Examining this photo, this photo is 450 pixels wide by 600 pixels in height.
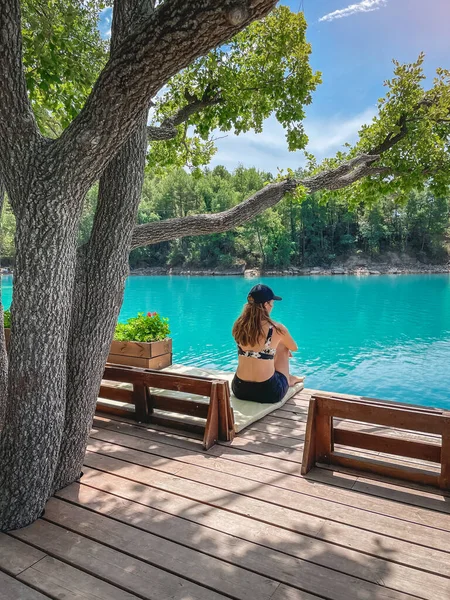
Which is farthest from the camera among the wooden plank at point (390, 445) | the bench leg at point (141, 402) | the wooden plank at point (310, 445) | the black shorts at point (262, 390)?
the black shorts at point (262, 390)

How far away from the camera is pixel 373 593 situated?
1.94 m

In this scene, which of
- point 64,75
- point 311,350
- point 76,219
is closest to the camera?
point 76,219

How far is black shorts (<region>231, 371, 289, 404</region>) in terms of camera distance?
4523 millimetres

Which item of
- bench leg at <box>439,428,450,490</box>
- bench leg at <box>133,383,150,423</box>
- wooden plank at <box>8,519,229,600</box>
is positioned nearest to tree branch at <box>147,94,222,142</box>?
bench leg at <box>133,383,150,423</box>

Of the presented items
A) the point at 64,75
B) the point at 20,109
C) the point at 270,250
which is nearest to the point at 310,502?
the point at 20,109

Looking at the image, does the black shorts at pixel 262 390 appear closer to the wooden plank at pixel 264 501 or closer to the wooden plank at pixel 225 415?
the wooden plank at pixel 225 415

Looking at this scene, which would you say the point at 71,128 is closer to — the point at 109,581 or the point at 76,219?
the point at 76,219

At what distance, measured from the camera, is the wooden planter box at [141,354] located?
6102 mm

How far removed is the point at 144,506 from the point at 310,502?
1107mm

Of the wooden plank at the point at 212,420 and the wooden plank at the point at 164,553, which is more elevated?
the wooden plank at the point at 212,420

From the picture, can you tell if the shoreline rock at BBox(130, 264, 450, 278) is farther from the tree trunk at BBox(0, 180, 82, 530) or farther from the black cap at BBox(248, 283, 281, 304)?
the tree trunk at BBox(0, 180, 82, 530)

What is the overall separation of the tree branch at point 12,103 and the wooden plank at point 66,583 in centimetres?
218

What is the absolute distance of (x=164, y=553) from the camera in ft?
7.36

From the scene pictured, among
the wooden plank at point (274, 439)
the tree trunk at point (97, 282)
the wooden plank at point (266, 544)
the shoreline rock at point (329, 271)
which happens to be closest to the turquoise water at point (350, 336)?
the wooden plank at point (274, 439)
